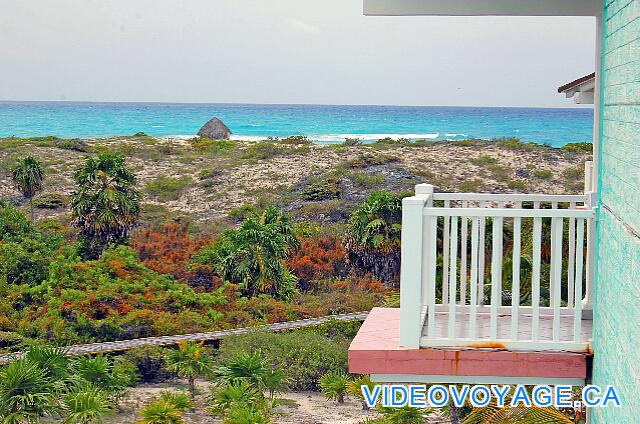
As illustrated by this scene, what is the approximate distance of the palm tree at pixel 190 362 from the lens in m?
13.1

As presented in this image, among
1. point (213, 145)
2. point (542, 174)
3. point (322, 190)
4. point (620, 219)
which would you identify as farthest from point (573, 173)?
point (620, 219)

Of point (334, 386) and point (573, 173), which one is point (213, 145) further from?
point (334, 386)

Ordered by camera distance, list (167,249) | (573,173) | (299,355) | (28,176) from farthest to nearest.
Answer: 1. (573,173)
2. (28,176)
3. (167,249)
4. (299,355)

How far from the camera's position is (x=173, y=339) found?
14961 mm

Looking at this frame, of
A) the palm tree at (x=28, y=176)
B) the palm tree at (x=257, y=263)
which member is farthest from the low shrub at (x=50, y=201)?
the palm tree at (x=257, y=263)

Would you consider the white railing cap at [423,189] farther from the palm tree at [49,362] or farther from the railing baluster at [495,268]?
the palm tree at [49,362]

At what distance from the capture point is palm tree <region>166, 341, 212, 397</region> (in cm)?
1305

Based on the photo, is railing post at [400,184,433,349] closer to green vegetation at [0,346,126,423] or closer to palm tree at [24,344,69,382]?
green vegetation at [0,346,126,423]

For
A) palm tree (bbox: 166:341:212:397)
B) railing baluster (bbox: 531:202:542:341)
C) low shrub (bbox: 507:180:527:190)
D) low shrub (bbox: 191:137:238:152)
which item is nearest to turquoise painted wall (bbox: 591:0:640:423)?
railing baluster (bbox: 531:202:542:341)

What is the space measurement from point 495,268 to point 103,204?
1641cm

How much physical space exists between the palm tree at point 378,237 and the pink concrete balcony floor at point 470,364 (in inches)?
549

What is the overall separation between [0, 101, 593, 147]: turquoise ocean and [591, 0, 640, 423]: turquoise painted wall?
49560mm

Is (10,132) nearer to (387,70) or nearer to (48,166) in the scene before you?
(387,70)

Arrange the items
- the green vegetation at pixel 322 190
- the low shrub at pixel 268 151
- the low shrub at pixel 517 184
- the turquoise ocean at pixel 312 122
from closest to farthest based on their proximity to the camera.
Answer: the green vegetation at pixel 322 190 → the low shrub at pixel 517 184 → the low shrub at pixel 268 151 → the turquoise ocean at pixel 312 122
